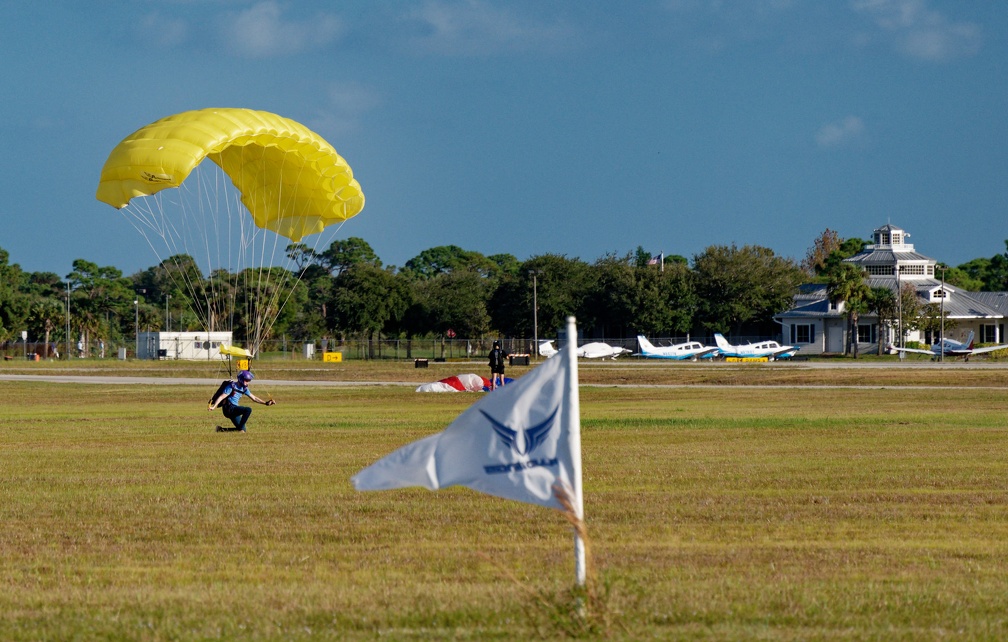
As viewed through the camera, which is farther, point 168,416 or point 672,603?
point 168,416

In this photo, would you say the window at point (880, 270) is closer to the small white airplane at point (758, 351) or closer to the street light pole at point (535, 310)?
the small white airplane at point (758, 351)

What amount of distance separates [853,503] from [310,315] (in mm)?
115262

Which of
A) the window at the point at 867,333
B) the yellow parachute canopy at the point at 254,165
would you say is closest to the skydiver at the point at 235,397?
the yellow parachute canopy at the point at 254,165

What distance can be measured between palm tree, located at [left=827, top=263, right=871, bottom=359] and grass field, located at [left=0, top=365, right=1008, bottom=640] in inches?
2755

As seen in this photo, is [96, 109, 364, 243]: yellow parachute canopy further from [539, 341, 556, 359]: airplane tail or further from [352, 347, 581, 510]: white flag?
[539, 341, 556, 359]: airplane tail

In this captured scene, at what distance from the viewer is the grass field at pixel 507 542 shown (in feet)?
24.9

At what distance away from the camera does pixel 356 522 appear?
1180 cm

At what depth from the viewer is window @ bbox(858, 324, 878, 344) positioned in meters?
95.6

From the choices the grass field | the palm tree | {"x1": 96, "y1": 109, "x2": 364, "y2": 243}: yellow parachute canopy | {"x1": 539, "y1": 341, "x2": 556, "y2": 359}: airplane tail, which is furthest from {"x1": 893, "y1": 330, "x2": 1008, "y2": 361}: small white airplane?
the grass field

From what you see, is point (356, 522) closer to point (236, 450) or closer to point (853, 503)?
point (853, 503)

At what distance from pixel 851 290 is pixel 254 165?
67816mm

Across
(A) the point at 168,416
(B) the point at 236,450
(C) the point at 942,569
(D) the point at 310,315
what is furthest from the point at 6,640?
(D) the point at 310,315

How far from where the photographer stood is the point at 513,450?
6.92 metres

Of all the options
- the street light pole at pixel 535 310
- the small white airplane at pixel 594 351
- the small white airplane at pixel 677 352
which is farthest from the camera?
the street light pole at pixel 535 310
